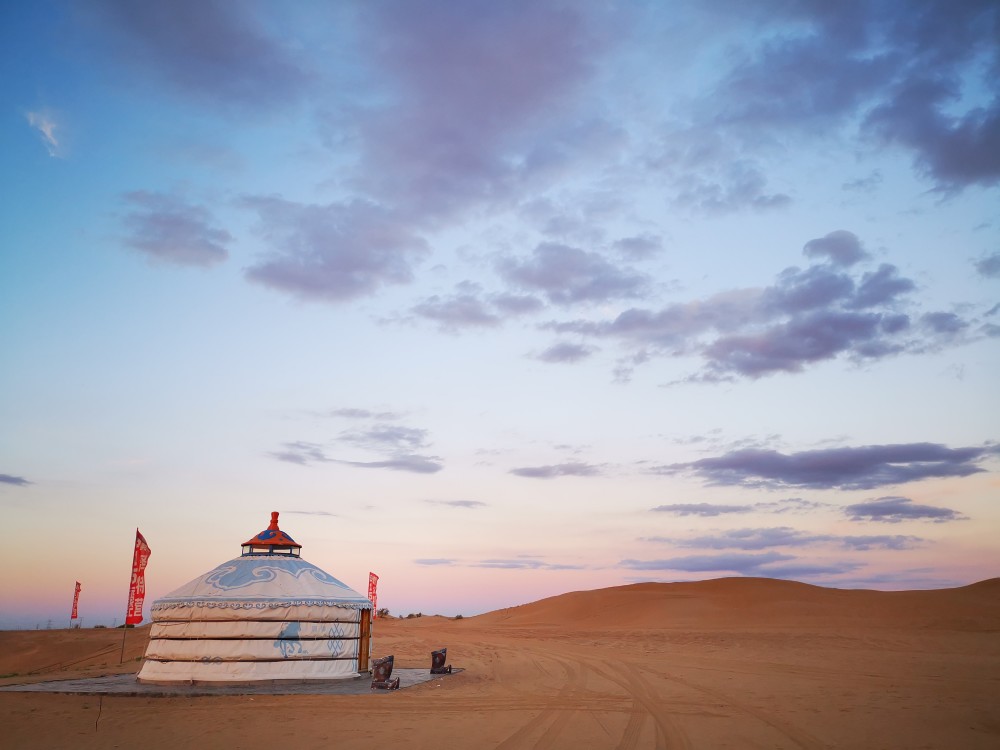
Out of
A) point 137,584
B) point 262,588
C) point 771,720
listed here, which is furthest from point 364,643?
point 771,720

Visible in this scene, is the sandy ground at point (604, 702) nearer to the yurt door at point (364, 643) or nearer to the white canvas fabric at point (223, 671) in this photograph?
the white canvas fabric at point (223, 671)

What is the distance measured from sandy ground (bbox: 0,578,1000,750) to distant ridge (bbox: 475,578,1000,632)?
17.4 ft

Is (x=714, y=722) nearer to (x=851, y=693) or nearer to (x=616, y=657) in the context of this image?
(x=851, y=693)

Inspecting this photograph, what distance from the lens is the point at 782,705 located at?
12719 mm

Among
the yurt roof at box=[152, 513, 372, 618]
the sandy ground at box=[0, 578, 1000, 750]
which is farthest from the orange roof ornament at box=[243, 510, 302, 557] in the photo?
the sandy ground at box=[0, 578, 1000, 750]

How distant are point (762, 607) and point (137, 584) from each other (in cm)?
3607

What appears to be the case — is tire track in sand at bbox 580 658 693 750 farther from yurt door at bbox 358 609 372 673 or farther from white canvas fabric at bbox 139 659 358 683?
white canvas fabric at bbox 139 659 358 683

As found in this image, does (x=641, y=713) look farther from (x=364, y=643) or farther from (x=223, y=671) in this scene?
(x=223, y=671)

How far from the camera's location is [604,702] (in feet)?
42.7

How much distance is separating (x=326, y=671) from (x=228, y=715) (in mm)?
4354

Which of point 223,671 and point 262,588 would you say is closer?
point 223,671

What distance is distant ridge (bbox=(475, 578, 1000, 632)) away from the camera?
35000mm

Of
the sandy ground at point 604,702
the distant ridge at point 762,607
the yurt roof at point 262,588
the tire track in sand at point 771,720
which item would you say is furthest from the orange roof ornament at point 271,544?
the distant ridge at point 762,607

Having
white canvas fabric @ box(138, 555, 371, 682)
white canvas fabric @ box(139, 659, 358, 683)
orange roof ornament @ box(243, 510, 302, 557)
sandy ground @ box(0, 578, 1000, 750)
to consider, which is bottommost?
sandy ground @ box(0, 578, 1000, 750)
